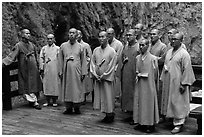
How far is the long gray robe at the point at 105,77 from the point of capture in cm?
602

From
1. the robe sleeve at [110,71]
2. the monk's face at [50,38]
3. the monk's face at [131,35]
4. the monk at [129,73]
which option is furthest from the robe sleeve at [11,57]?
the monk's face at [131,35]

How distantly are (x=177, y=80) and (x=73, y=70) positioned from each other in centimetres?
200

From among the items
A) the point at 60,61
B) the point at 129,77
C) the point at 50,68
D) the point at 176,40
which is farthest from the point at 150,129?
the point at 50,68

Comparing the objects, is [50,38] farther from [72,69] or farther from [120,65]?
[120,65]

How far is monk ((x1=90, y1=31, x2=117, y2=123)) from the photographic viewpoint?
603 centimetres

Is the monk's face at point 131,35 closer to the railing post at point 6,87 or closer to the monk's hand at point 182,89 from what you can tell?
the monk's hand at point 182,89

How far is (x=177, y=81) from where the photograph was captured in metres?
5.54

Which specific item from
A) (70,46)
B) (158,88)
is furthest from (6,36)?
(158,88)

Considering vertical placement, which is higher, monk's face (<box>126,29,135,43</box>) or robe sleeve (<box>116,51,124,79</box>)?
monk's face (<box>126,29,135,43</box>)

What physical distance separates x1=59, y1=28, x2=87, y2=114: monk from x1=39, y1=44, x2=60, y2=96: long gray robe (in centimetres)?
61

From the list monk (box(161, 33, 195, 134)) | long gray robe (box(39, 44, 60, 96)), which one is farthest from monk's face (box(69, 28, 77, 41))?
monk (box(161, 33, 195, 134))

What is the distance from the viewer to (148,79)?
5594 mm

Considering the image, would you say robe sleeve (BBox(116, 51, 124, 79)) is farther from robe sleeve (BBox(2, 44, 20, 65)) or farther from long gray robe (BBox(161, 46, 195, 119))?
robe sleeve (BBox(2, 44, 20, 65))

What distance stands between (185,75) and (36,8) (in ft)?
19.2
